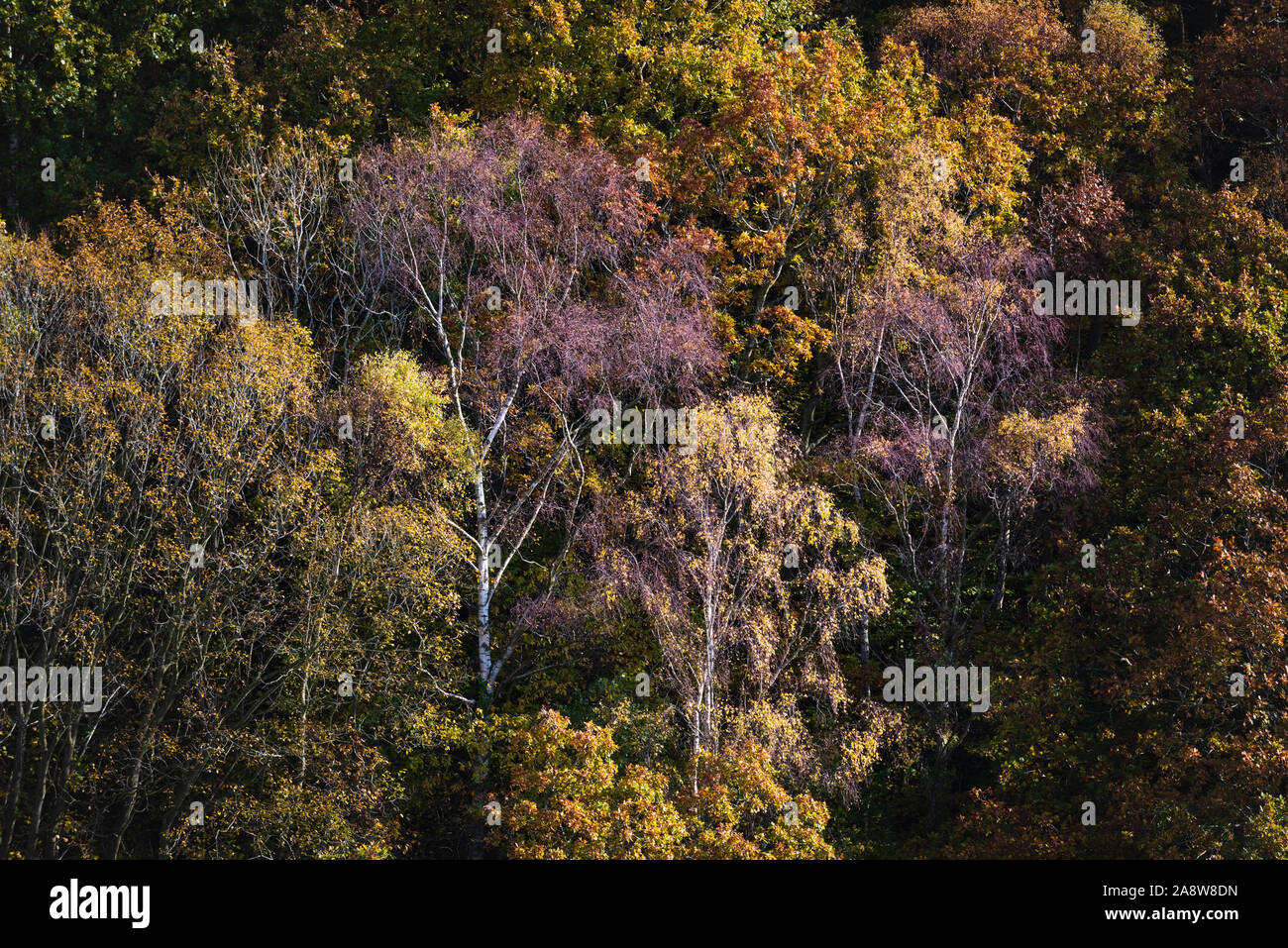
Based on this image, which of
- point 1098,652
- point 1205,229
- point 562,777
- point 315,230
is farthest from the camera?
point 315,230

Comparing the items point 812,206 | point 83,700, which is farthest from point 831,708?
point 83,700

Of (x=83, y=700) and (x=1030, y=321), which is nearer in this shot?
(x=83, y=700)

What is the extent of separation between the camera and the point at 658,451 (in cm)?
3644

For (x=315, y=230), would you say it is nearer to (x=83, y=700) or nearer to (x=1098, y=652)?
(x=83, y=700)

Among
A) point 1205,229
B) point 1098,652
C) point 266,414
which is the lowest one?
point 1098,652

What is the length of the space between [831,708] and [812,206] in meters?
12.3

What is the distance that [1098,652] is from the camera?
107 feet

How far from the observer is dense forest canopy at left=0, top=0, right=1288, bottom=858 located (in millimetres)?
31922

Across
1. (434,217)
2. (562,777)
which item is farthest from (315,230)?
(562,777)

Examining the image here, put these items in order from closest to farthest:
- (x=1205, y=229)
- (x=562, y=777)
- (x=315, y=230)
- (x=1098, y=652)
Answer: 1. (x=562, y=777)
2. (x=1098, y=652)
3. (x=1205, y=229)
4. (x=315, y=230)

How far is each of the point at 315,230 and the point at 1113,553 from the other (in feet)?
62.5

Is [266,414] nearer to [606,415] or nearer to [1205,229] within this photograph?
[606,415]

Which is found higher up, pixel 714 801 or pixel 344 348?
pixel 344 348

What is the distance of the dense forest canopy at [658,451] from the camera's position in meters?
31.9
